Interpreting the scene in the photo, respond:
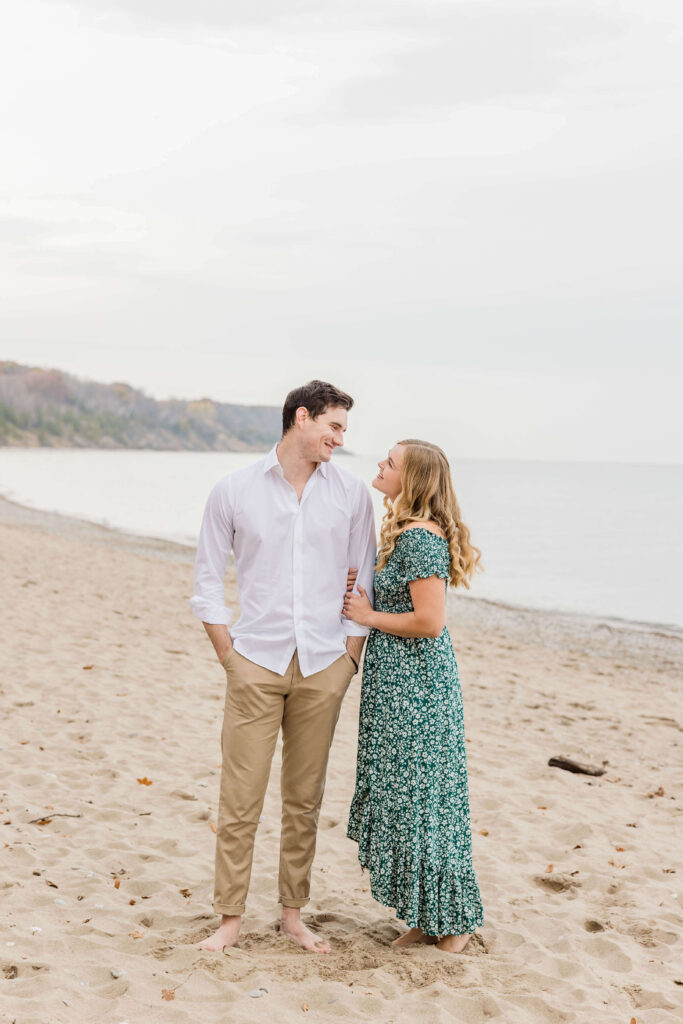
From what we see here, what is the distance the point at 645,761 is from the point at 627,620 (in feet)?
35.6

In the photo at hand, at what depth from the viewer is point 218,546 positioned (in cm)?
345

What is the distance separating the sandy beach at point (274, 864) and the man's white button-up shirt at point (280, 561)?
111 cm

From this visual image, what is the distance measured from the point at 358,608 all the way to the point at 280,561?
336mm

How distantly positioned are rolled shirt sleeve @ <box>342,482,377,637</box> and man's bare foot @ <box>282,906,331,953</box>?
3.65 ft

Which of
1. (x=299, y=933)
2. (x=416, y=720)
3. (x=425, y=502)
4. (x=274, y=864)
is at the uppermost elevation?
Result: (x=425, y=502)

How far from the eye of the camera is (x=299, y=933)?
11.6 feet

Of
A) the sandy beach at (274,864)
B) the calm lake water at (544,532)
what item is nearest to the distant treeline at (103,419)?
the calm lake water at (544,532)

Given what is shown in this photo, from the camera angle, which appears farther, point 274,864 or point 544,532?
point 544,532

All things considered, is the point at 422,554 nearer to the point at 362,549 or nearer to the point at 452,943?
the point at 362,549

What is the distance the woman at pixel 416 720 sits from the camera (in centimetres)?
332

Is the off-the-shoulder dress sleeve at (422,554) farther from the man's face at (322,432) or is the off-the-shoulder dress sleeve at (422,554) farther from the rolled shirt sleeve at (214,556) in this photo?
the rolled shirt sleeve at (214,556)

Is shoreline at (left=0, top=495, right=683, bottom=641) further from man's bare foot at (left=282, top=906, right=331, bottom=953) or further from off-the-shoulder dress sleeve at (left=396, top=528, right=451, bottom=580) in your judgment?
off-the-shoulder dress sleeve at (left=396, top=528, right=451, bottom=580)

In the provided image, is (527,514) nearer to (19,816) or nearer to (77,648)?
(77,648)

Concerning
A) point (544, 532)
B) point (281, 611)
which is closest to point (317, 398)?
point (281, 611)
